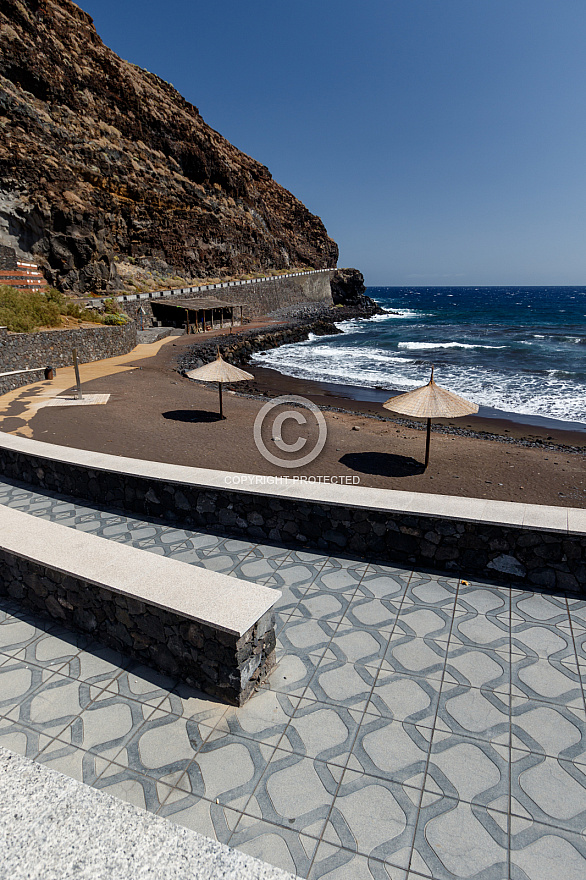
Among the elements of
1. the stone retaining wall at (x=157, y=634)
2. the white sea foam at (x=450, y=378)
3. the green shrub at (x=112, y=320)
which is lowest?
the white sea foam at (x=450, y=378)

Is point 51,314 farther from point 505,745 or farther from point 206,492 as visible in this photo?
point 505,745

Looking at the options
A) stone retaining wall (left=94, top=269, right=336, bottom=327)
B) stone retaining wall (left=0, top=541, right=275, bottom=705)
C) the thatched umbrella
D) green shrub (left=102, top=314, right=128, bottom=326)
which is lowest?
stone retaining wall (left=0, top=541, right=275, bottom=705)

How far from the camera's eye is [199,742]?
309 centimetres

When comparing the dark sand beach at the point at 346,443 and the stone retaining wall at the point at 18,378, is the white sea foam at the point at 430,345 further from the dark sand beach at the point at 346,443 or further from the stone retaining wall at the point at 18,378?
the stone retaining wall at the point at 18,378

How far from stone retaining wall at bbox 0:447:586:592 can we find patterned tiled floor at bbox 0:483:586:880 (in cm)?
32

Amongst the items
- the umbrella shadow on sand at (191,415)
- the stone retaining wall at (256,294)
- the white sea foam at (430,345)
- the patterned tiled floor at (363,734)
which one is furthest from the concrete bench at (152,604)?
the white sea foam at (430,345)

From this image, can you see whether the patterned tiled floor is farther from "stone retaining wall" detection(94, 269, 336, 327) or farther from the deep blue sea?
"stone retaining wall" detection(94, 269, 336, 327)

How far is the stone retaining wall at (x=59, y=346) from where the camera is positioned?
1641 centimetres

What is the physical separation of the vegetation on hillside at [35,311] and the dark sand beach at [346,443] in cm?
412

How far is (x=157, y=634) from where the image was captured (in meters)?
3.61

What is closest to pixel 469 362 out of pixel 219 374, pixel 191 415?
pixel 191 415

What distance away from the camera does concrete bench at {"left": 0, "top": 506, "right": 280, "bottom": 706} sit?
132 inches

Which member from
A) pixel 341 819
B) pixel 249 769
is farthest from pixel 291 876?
pixel 249 769

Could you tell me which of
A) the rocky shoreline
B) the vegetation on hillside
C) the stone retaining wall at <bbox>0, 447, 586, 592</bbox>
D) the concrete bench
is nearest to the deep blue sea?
the rocky shoreline
